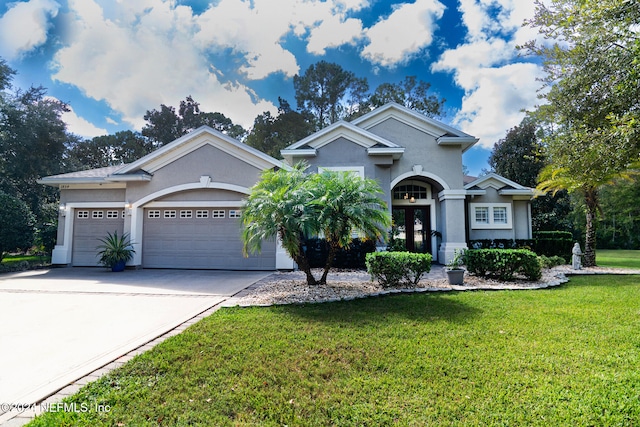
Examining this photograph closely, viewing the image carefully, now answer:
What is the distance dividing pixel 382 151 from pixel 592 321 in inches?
358

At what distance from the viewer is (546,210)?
77.7ft

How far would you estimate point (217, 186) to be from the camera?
12828mm

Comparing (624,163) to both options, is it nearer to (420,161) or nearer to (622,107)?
(622,107)

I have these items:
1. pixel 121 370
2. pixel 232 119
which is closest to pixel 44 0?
pixel 121 370

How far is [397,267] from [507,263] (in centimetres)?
368

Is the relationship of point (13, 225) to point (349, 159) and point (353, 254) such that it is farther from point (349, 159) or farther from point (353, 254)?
point (349, 159)

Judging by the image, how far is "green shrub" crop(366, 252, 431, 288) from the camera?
27.4 feet

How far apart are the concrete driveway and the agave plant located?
0.63 m

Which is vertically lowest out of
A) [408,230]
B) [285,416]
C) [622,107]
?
[285,416]

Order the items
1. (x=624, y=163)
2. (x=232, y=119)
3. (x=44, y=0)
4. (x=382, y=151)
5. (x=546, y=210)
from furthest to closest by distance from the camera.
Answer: (x=232, y=119) → (x=546, y=210) → (x=382, y=151) → (x=44, y=0) → (x=624, y=163)

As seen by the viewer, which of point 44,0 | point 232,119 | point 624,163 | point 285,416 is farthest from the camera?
point 232,119

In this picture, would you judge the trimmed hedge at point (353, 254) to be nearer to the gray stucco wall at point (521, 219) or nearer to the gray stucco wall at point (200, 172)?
the gray stucco wall at point (200, 172)

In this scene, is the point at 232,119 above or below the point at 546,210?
above

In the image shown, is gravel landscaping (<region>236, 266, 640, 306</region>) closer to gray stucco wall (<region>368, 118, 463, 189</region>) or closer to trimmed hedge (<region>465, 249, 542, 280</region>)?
trimmed hedge (<region>465, 249, 542, 280</region>)
